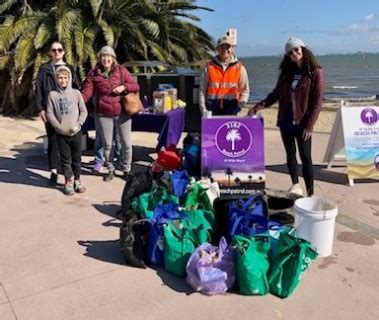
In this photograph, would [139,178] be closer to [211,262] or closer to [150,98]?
[211,262]

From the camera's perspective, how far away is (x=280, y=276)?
331 centimetres

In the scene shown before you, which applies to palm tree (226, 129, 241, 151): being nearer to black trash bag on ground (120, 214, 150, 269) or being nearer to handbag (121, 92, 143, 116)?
handbag (121, 92, 143, 116)

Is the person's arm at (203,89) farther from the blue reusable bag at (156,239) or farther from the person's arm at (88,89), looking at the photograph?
the blue reusable bag at (156,239)

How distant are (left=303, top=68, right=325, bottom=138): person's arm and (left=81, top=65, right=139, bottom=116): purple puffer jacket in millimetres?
2208

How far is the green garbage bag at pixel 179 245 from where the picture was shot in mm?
3539

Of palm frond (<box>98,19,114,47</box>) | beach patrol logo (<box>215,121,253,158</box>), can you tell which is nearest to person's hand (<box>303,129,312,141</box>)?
beach patrol logo (<box>215,121,253,158</box>)

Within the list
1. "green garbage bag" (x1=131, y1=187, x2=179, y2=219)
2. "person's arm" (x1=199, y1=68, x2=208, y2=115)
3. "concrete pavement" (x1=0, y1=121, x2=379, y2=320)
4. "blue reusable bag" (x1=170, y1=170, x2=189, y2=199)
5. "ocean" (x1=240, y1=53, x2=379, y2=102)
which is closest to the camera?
"concrete pavement" (x1=0, y1=121, x2=379, y2=320)

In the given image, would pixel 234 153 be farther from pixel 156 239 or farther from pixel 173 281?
pixel 173 281

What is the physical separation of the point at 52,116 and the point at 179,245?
2.60 metres

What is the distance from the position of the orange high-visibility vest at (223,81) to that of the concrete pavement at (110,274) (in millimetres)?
1663

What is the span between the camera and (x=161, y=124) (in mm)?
6648

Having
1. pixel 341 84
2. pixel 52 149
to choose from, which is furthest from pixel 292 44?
pixel 341 84

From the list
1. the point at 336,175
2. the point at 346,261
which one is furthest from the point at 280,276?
the point at 336,175

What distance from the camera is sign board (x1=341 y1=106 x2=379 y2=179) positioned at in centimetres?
609
